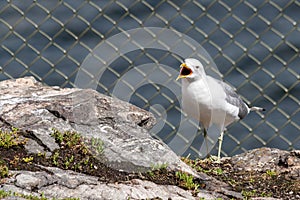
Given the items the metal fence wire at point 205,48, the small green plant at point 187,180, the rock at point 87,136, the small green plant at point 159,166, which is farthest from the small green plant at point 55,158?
the metal fence wire at point 205,48

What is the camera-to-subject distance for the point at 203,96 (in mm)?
6891

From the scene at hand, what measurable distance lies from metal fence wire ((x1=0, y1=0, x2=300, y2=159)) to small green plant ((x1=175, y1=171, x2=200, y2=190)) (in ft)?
7.08

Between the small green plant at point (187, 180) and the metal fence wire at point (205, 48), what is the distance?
2.16m

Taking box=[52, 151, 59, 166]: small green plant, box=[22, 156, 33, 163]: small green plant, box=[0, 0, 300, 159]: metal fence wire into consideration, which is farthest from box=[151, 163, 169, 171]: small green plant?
box=[0, 0, 300, 159]: metal fence wire

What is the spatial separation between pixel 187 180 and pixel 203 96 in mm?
1384

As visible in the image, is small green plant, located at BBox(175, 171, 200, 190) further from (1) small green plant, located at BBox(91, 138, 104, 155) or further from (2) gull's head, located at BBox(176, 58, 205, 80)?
(2) gull's head, located at BBox(176, 58, 205, 80)

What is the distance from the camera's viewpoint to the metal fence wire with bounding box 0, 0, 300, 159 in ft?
26.7

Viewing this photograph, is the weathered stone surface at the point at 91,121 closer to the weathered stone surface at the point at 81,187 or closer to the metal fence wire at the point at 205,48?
the weathered stone surface at the point at 81,187

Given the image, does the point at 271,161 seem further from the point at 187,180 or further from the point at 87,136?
the point at 87,136

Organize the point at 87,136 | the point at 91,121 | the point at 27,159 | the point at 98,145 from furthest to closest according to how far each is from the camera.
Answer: the point at 91,121 < the point at 87,136 < the point at 98,145 < the point at 27,159

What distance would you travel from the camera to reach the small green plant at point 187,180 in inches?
220

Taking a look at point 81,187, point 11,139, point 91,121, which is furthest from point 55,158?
point 91,121

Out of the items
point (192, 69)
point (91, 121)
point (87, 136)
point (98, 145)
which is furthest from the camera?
point (192, 69)

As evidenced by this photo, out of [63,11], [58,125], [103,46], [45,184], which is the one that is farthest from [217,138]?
[63,11]
